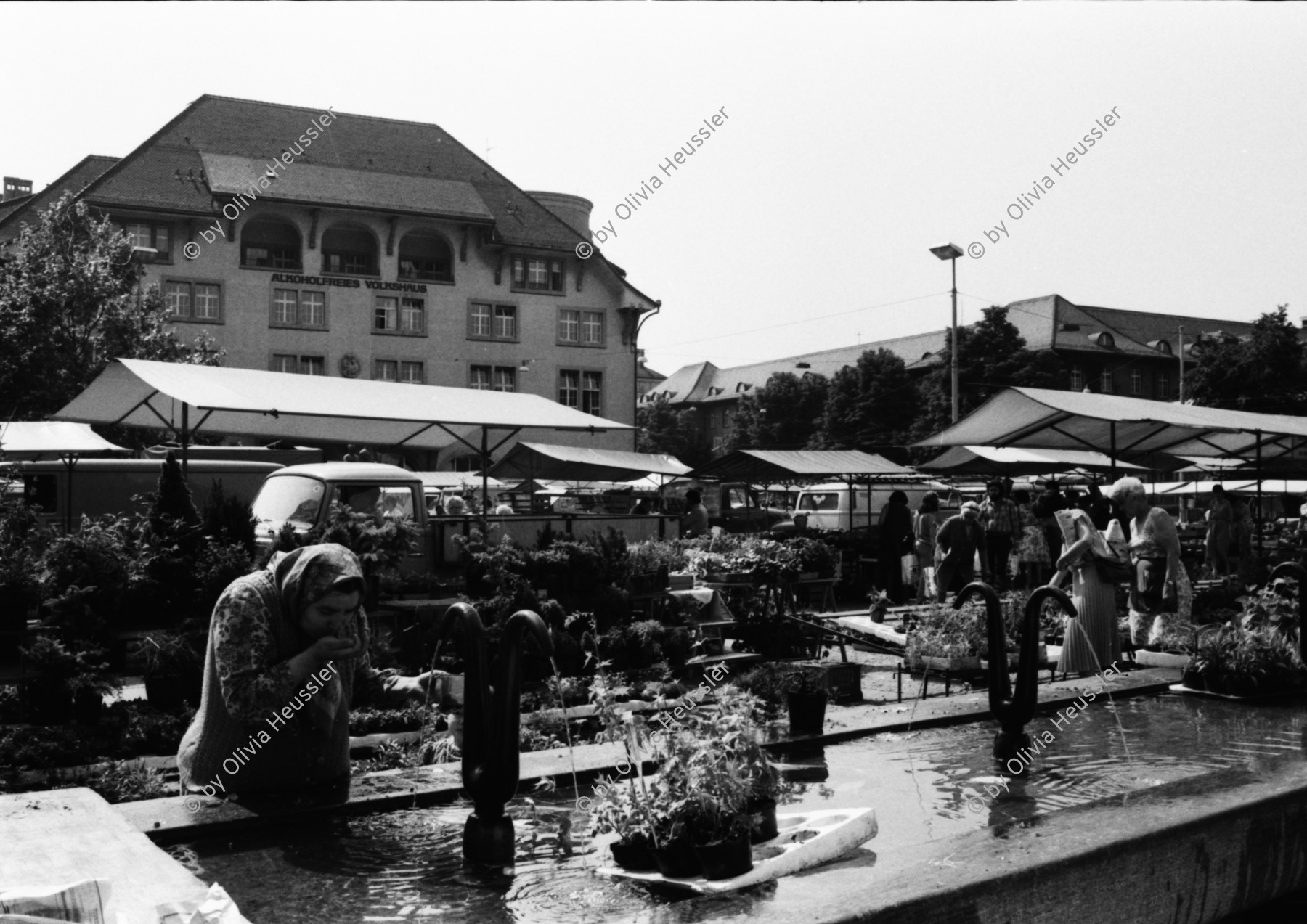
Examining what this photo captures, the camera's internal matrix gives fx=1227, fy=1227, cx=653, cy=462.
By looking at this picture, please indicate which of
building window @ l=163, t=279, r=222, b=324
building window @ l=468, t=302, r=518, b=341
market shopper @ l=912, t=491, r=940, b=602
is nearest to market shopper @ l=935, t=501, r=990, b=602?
market shopper @ l=912, t=491, r=940, b=602

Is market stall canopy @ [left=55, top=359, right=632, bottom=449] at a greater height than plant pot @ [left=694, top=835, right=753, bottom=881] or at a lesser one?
greater

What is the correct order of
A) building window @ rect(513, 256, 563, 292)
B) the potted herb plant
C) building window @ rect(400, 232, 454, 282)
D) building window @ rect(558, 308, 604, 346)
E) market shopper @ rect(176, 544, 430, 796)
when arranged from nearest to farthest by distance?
1. market shopper @ rect(176, 544, 430, 796)
2. the potted herb plant
3. building window @ rect(400, 232, 454, 282)
4. building window @ rect(513, 256, 563, 292)
5. building window @ rect(558, 308, 604, 346)

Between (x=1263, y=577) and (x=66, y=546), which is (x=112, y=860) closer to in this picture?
(x=66, y=546)

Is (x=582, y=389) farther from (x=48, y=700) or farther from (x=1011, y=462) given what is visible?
(x=48, y=700)

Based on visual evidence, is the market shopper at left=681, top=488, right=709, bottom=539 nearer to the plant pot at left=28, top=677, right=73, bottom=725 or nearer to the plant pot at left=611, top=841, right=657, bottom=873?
the plant pot at left=28, top=677, right=73, bottom=725

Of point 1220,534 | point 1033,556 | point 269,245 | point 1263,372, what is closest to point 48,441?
point 1033,556

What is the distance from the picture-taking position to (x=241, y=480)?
20.7m

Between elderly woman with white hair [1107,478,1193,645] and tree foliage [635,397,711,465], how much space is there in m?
84.0

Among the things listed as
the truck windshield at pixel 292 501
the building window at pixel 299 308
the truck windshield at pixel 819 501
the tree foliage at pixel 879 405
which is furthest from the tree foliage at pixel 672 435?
the truck windshield at pixel 292 501

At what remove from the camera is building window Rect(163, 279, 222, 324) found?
4709 centimetres

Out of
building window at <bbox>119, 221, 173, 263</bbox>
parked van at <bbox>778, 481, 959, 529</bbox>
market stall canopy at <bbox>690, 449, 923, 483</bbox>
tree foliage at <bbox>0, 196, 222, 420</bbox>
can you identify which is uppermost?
building window at <bbox>119, 221, 173, 263</bbox>

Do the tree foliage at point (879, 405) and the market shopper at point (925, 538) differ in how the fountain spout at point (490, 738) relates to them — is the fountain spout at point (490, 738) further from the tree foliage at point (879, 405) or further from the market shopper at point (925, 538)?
the tree foliage at point (879, 405)

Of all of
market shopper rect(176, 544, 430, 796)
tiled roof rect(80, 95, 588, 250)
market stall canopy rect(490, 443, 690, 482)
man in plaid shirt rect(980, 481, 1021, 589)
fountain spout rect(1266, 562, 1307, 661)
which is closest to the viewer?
market shopper rect(176, 544, 430, 796)

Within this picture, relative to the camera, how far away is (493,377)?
5338cm
